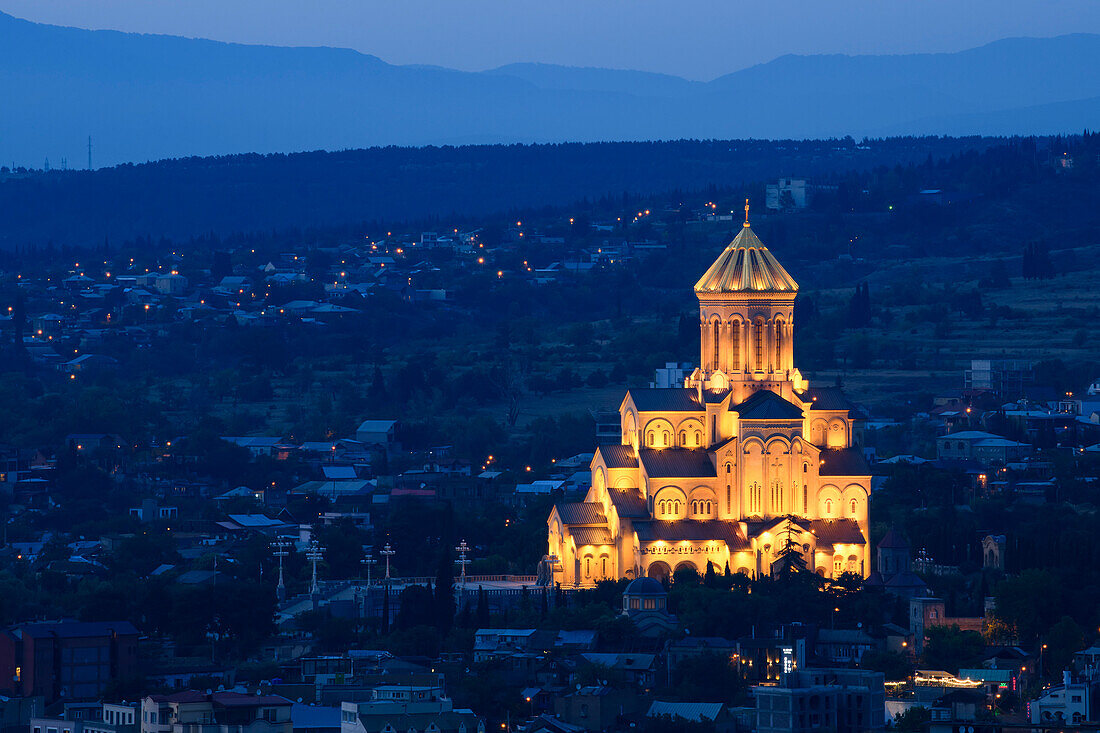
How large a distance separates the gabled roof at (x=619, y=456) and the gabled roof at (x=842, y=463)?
230 inches

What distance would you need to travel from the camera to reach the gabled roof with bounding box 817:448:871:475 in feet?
334

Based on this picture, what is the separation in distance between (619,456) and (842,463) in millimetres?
6883

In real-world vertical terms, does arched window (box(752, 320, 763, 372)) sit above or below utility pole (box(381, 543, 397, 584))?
above

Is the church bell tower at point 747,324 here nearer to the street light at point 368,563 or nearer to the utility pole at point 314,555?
the street light at point 368,563

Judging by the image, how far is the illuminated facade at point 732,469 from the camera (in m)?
100

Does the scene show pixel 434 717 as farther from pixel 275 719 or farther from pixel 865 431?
pixel 865 431

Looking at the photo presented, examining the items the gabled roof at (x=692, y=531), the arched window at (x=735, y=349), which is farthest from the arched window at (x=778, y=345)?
the gabled roof at (x=692, y=531)

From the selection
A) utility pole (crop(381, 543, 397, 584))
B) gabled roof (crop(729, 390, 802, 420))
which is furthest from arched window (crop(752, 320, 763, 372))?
utility pole (crop(381, 543, 397, 584))

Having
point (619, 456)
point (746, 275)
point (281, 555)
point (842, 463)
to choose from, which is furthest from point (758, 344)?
point (281, 555)

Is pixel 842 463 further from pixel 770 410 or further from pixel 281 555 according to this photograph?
pixel 281 555

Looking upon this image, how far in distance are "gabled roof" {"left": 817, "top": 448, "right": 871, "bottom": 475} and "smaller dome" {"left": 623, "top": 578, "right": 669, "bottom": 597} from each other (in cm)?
1048

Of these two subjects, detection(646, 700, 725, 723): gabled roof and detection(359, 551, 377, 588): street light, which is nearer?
detection(646, 700, 725, 723): gabled roof

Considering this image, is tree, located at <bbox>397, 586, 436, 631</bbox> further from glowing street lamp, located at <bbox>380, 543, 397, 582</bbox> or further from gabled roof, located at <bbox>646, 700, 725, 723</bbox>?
gabled roof, located at <bbox>646, 700, 725, 723</bbox>

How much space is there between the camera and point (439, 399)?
167 metres
